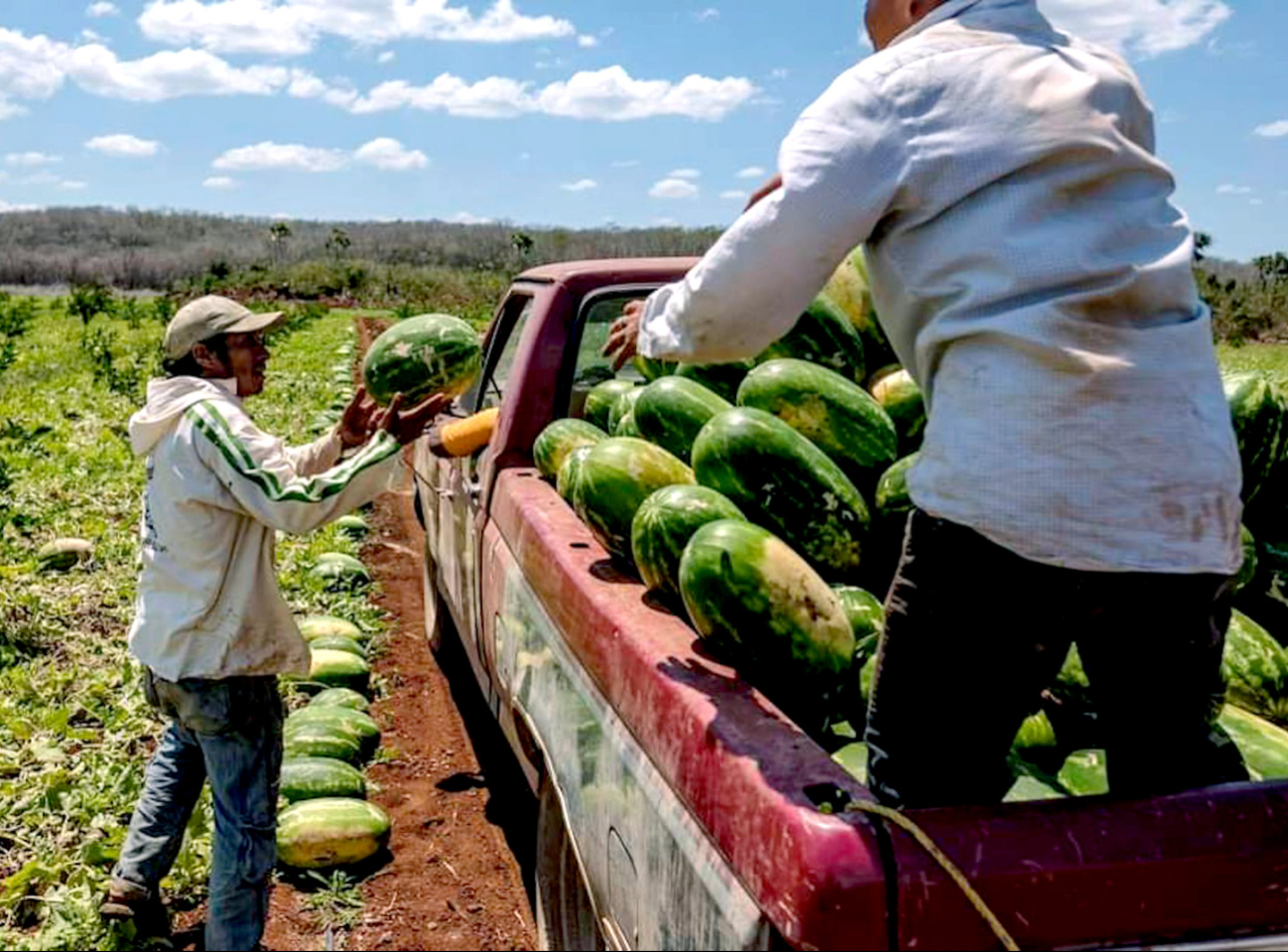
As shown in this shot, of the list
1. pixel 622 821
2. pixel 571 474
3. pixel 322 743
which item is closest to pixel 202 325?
pixel 571 474

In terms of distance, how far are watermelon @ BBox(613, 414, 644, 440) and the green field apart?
2114 mm

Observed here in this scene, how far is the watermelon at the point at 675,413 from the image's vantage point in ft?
12.3

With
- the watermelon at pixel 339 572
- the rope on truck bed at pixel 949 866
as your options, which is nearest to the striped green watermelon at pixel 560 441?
the rope on truck bed at pixel 949 866

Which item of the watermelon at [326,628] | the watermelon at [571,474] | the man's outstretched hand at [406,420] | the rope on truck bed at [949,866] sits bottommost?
the watermelon at [326,628]

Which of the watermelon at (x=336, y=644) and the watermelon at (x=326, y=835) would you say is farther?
the watermelon at (x=336, y=644)

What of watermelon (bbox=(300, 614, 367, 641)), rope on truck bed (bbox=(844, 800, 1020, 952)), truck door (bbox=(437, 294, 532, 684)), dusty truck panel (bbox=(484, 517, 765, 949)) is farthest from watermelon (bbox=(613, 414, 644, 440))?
watermelon (bbox=(300, 614, 367, 641))

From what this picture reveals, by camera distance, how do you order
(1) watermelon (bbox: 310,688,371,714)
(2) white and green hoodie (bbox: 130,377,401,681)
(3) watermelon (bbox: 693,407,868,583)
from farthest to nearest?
(1) watermelon (bbox: 310,688,371,714) < (2) white and green hoodie (bbox: 130,377,401,681) < (3) watermelon (bbox: 693,407,868,583)

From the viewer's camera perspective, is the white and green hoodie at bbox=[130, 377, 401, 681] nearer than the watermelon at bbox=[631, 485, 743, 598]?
No

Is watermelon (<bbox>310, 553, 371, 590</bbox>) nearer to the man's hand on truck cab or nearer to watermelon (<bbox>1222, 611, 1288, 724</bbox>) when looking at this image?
the man's hand on truck cab

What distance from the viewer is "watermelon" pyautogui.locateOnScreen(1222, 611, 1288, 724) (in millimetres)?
2975

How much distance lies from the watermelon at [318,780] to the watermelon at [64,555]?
4314 millimetres

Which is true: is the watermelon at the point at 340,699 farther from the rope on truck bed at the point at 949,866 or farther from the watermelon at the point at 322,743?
the rope on truck bed at the point at 949,866

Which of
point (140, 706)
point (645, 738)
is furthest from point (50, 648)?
point (645, 738)

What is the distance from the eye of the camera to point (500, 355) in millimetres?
6246
